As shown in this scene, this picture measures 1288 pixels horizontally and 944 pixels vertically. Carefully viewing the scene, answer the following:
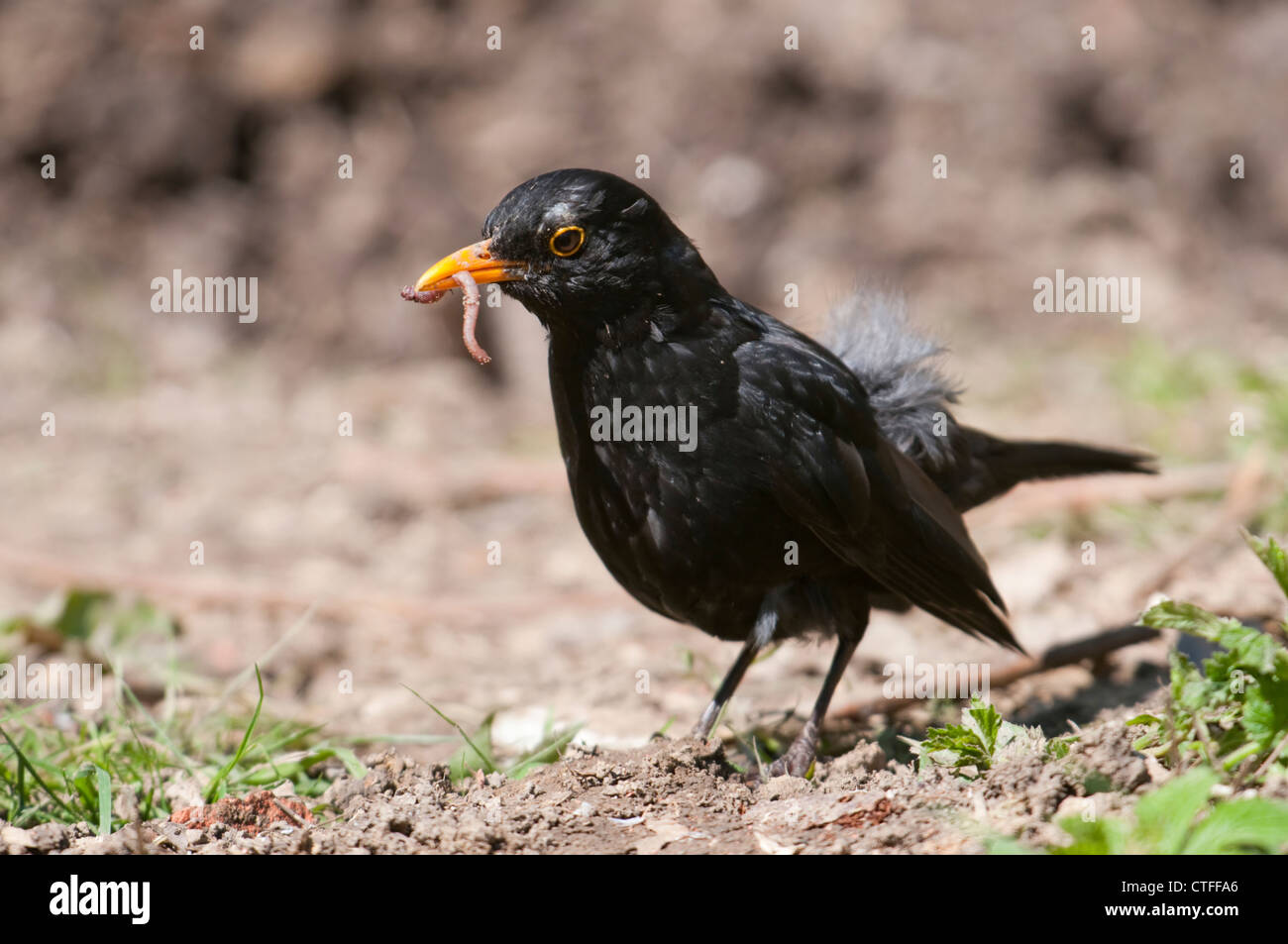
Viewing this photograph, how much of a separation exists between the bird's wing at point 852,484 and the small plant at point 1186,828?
4.59ft

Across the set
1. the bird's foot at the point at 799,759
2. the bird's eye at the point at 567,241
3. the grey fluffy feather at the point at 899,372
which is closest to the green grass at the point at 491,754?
the bird's foot at the point at 799,759

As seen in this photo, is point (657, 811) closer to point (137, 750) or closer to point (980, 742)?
point (980, 742)

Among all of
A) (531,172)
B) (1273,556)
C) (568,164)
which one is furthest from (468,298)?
(531,172)

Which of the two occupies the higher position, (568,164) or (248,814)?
(568,164)

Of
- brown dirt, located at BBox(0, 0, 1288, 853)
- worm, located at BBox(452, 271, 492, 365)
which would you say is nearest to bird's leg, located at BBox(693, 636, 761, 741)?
worm, located at BBox(452, 271, 492, 365)

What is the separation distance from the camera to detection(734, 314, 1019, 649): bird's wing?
11.6 feet

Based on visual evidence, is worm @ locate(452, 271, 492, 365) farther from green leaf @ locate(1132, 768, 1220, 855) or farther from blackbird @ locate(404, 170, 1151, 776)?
green leaf @ locate(1132, 768, 1220, 855)

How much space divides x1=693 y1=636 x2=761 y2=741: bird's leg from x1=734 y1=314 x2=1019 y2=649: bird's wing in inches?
16.2

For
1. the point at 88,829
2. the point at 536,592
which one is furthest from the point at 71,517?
the point at 88,829

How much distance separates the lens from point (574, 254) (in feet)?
11.4

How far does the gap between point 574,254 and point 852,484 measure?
3.37 ft

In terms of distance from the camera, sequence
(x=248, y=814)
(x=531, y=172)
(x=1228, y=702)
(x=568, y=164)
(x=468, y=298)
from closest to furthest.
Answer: (x=1228, y=702)
(x=248, y=814)
(x=468, y=298)
(x=568, y=164)
(x=531, y=172)

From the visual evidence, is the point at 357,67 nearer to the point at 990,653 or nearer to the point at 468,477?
the point at 468,477
